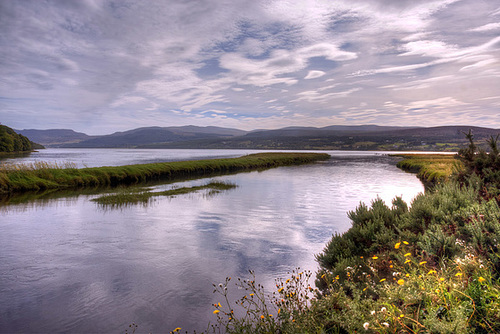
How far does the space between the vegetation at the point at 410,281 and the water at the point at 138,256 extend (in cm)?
137

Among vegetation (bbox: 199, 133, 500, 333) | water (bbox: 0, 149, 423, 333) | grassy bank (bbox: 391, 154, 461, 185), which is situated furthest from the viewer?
grassy bank (bbox: 391, 154, 461, 185)

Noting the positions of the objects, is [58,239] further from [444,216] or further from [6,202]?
[444,216]

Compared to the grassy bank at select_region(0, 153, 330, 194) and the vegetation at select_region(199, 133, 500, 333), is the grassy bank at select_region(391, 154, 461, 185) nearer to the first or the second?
the vegetation at select_region(199, 133, 500, 333)

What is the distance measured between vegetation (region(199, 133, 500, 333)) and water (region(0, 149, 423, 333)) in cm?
137

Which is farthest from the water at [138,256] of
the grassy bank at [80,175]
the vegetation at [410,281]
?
the grassy bank at [80,175]

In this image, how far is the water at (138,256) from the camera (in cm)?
676

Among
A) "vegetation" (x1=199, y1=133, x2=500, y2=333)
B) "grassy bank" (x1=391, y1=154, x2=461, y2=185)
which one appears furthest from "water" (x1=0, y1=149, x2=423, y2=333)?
"grassy bank" (x1=391, y1=154, x2=461, y2=185)

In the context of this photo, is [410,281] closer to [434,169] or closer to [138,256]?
[138,256]

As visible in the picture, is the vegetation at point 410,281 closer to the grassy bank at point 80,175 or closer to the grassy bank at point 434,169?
the grassy bank at point 434,169

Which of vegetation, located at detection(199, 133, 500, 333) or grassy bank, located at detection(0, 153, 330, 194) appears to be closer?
vegetation, located at detection(199, 133, 500, 333)

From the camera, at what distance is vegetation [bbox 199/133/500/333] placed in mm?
3893

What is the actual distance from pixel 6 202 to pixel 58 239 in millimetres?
12383

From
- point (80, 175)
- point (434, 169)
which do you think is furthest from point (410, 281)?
point (434, 169)

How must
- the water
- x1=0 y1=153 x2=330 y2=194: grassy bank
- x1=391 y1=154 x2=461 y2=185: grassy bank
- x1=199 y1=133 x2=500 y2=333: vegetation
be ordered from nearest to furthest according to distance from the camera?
x1=199 y1=133 x2=500 y2=333: vegetation → the water → x1=391 y1=154 x2=461 y2=185: grassy bank → x1=0 y1=153 x2=330 y2=194: grassy bank
